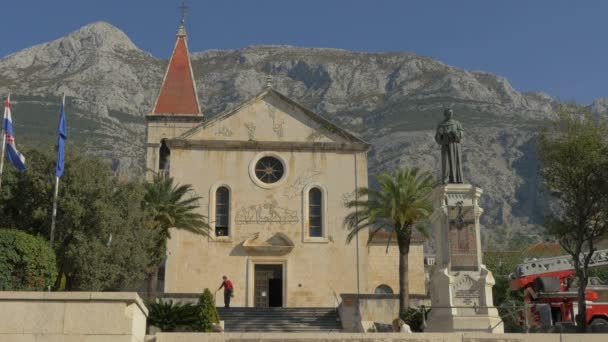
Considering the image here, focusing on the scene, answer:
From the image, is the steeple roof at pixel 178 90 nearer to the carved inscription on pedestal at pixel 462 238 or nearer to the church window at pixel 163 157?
the church window at pixel 163 157

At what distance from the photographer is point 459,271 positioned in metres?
19.0

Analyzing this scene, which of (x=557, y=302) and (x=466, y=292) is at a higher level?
(x=466, y=292)

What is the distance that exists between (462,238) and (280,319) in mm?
11140

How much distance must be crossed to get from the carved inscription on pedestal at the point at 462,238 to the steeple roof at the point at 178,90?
28070 millimetres

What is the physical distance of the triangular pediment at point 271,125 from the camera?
34844 mm

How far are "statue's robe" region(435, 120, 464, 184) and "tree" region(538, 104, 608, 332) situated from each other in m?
7.25

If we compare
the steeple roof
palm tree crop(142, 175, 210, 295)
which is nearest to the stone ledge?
palm tree crop(142, 175, 210, 295)

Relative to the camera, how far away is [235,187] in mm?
34156

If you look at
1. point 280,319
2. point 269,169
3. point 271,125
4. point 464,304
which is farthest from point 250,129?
point 464,304

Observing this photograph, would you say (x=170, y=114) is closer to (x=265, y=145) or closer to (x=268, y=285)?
(x=265, y=145)

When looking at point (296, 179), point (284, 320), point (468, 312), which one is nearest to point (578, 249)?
point (468, 312)

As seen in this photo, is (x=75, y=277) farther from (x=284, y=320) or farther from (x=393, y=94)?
(x=393, y=94)

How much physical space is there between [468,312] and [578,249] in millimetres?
8624

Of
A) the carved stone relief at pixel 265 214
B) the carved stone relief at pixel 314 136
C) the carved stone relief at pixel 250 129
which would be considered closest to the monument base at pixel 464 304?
the carved stone relief at pixel 265 214
